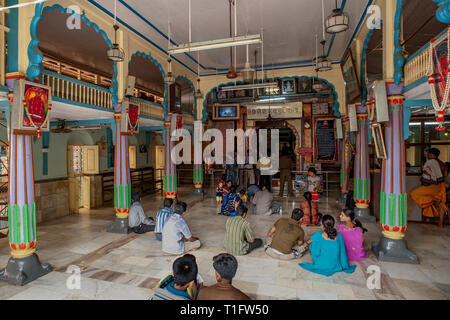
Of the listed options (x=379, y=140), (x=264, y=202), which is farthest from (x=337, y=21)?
(x=264, y=202)

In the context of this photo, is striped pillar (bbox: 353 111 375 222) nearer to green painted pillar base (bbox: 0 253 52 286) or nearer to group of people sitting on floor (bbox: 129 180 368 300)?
group of people sitting on floor (bbox: 129 180 368 300)

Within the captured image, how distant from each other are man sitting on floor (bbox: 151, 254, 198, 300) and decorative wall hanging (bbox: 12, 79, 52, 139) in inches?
128

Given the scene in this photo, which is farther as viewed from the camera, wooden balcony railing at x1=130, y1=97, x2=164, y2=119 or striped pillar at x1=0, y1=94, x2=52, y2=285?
wooden balcony railing at x1=130, y1=97, x2=164, y2=119

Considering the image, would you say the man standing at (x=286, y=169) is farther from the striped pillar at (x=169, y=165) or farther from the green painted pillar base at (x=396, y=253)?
the green painted pillar base at (x=396, y=253)

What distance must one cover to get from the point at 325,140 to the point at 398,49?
25.8 feet

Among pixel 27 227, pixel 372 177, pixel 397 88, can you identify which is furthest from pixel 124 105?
pixel 372 177

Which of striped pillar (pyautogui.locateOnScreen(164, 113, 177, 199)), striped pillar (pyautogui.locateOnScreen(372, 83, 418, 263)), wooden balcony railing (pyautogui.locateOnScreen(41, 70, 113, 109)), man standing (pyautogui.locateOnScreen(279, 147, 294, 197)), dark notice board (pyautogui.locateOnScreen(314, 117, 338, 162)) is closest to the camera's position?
striped pillar (pyautogui.locateOnScreen(372, 83, 418, 263))

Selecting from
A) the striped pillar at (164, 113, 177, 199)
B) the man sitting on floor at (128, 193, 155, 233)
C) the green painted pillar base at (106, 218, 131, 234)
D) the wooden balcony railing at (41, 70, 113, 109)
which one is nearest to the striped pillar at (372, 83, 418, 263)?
the man sitting on floor at (128, 193, 155, 233)

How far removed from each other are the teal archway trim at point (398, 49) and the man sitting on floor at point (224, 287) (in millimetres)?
4265

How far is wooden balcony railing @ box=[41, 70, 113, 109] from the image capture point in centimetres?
480

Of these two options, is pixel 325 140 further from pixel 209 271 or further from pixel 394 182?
pixel 209 271

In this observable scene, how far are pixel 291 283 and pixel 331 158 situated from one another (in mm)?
9392

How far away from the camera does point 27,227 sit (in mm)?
3924

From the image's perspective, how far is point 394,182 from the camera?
4496 millimetres
